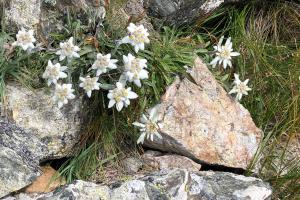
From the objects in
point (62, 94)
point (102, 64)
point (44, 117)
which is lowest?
point (44, 117)

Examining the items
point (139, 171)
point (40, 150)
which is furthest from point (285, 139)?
point (40, 150)

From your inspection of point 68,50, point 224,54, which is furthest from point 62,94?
point 224,54

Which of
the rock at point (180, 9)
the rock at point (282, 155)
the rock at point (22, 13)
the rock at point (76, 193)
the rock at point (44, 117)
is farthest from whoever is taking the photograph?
the rock at point (180, 9)

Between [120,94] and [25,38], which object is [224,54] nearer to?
[120,94]

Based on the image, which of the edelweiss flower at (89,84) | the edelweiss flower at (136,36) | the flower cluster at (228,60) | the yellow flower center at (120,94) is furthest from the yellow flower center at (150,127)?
the flower cluster at (228,60)

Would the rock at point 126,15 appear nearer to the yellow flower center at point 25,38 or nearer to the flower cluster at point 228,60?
the flower cluster at point 228,60

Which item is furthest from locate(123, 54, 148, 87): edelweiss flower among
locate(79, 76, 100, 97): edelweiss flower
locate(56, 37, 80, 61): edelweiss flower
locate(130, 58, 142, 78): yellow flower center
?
locate(56, 37, 80, 61): edelweiss flower

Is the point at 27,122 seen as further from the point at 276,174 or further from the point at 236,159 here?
the point at 276,174

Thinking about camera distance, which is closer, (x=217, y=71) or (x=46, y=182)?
(x=46, y=182)
